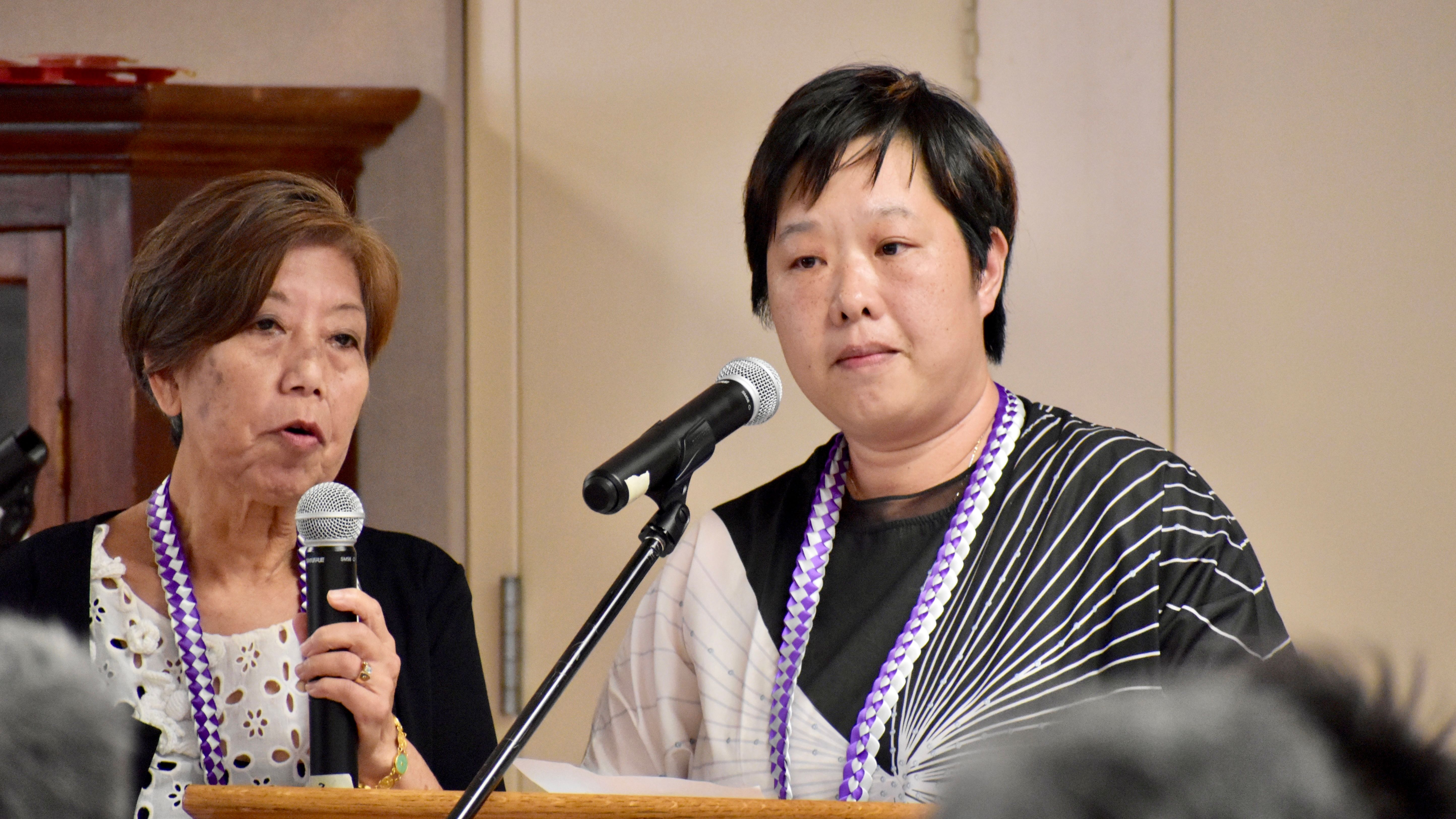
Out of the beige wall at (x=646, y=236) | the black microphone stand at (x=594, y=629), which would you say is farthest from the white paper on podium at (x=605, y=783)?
the beige wall at (x=646, y=236)

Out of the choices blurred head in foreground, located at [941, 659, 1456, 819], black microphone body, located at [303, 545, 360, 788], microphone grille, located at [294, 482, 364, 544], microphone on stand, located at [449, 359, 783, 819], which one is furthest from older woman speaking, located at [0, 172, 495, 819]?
blurred head in foreground, located at [941, 659, 1456, 819]

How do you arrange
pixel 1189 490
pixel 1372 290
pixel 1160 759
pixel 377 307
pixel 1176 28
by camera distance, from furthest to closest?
pixel 1176 28, pixel 1372 290, pixel 377 307, pixel 1189 490, pixel 1160 759

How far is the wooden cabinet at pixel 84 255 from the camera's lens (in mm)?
2535

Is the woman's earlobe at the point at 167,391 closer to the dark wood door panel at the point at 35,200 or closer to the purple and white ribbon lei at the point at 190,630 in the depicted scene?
the purple and white ribbon lei at the point at 190,630

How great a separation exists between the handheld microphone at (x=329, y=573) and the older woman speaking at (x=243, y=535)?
287 millimetres

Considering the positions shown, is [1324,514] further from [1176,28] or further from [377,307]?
[377,307]

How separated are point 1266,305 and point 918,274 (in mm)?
1402

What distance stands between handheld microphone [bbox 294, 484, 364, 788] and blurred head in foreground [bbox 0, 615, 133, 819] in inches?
29.0

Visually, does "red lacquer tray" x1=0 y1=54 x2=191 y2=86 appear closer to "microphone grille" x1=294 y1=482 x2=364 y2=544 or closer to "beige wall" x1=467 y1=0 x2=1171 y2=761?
"beige wall" x1=467 y1=0 x2=1171 y2=761

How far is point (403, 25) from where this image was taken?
2.84 metres

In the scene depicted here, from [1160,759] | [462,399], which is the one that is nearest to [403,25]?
[462,399]

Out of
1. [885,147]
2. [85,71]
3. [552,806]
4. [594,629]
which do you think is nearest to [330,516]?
[594,629]

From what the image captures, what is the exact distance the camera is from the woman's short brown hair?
5.90 ft

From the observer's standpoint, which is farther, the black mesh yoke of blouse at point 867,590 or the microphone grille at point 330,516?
the black mesh yoke of blouse at point 867,590
